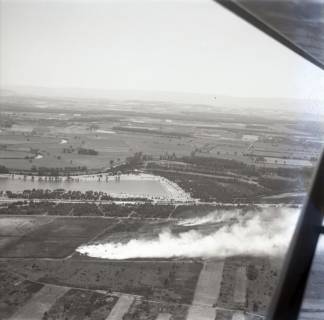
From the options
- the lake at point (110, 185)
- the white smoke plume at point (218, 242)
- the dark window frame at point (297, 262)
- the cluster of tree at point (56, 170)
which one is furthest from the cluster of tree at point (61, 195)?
the dark window frame at point (297, 262)

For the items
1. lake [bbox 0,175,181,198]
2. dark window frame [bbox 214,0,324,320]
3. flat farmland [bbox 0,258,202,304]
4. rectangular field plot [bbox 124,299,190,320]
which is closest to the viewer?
dark window frame [bbox 214,0,324,320]

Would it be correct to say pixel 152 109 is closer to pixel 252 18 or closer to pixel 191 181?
pixel 191 181

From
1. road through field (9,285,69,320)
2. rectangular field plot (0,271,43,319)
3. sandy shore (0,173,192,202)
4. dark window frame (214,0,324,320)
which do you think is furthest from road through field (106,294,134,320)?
dark window frame (214,0,324,320)

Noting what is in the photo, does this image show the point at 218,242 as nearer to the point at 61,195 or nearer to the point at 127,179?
the point at 127,179

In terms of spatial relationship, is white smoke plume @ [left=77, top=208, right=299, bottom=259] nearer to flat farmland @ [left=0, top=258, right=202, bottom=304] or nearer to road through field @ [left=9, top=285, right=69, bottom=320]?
flat farmland @ [left=0, top=258, right=202, bottom=304]

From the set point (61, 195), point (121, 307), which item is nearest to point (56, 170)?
point (61, 195)

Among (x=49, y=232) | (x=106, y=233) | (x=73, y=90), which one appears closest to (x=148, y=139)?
(x=73, y=90)
